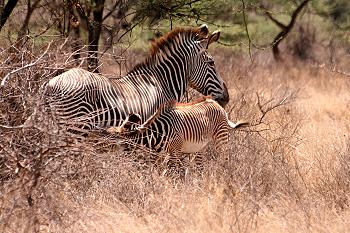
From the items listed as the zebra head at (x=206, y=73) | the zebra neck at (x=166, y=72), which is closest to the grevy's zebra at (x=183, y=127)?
the zebra neck at (x=166, y=72)

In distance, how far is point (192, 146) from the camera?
9.55 meters

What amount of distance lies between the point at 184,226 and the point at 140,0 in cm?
601

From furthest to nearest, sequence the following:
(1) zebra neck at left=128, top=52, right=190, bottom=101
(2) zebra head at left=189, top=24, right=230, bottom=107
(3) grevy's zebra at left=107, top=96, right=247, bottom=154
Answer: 1. (2) zebra head at left=189, top=24, right=230, bottom=107
2. (1) zebra neck at left=128, top=52, right=190, bottom=101
3. (3) grevy's zebra at left=107, top=96, right=247, bottom=154

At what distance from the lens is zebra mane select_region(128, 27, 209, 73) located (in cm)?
1037

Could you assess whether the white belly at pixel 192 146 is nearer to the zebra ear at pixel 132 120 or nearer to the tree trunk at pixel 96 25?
the zebra ear at pixel 132 120

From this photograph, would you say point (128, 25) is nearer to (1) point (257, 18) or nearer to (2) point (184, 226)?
(2) point (184, 226)

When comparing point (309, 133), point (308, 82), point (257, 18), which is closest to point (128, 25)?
point (309, 133)

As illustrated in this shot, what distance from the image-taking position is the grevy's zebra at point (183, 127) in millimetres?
8766

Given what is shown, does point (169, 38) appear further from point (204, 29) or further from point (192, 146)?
point (192, 146)

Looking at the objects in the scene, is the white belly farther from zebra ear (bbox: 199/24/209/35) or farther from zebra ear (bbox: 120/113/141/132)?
zebra ear (bbox: 199/24/209/35)

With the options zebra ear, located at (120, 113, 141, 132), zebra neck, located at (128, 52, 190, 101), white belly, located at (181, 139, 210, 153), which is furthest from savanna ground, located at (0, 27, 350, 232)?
zebra neck, located at (128, 52, 190, 101)

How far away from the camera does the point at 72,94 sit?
892cm

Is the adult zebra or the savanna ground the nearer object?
the savanna ground

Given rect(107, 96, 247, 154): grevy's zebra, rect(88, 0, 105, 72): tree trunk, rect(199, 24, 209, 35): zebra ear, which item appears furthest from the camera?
rect(88, 0, 105, 72): tree trunk
